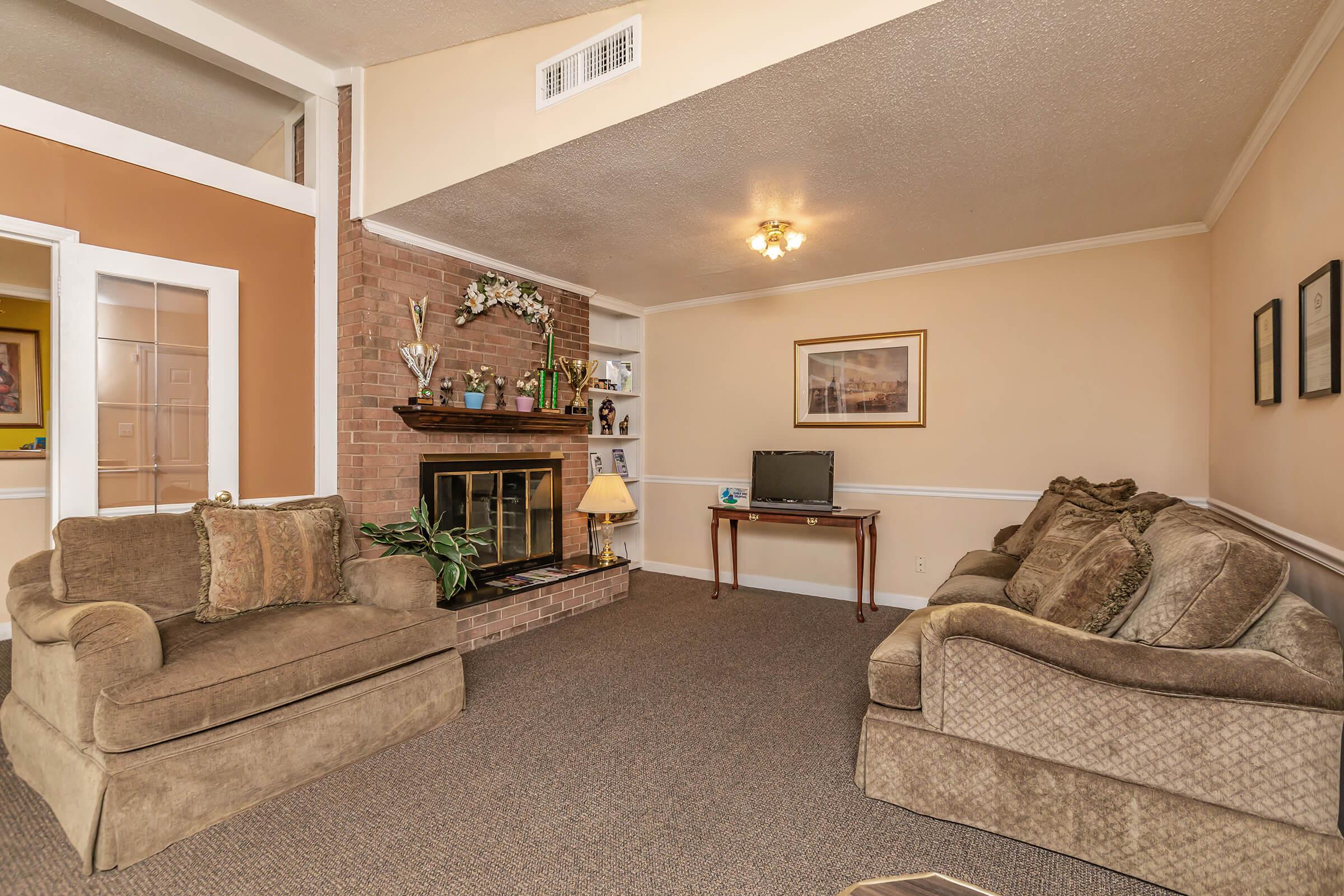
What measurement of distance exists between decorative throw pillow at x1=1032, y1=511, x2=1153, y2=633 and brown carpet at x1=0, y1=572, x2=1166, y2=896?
2.20 ft

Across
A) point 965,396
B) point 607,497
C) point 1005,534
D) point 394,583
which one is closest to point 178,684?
point 394,583

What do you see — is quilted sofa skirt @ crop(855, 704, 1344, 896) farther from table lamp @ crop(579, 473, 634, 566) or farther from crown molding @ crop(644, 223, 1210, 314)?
crown molding @ crop(644, 223, 1210, 314)

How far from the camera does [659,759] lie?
2305 millimetres

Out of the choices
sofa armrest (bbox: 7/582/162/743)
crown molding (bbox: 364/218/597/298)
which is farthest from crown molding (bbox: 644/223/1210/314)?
sofa armrest (bbox: 7/582/162/743)

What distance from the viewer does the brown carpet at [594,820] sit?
1.66 metres

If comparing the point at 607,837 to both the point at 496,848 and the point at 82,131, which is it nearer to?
the point at 496,848

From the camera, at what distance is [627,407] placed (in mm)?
5781

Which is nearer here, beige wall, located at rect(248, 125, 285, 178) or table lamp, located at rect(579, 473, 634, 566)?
beige wall, located at rect(248, 125, 285, 178)

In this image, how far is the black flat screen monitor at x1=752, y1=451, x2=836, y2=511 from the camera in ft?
14.6

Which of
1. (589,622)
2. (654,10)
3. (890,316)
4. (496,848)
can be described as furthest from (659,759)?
(890,316)

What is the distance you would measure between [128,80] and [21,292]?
77.0 inches

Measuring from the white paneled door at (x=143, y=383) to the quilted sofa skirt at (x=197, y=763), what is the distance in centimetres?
96

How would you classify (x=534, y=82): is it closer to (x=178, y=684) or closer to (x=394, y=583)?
(x=394, y=583)

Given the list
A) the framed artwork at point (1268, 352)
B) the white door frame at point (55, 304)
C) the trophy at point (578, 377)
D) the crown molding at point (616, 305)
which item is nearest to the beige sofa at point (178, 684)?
the white door frame at point (55, 304)
